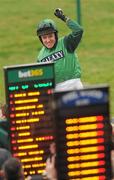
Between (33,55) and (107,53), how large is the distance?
163 cm

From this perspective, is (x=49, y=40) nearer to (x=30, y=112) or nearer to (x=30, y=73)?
(x=30, y=73)

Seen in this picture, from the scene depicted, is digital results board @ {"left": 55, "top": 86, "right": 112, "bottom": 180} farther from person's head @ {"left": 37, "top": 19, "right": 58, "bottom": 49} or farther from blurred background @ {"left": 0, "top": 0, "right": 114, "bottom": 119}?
blurred background @ {"left": 0, "top": 0, "right": 114, "bottom": 119}

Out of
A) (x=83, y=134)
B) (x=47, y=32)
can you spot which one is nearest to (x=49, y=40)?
(x=47, y=32)

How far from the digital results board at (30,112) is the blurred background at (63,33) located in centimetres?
694

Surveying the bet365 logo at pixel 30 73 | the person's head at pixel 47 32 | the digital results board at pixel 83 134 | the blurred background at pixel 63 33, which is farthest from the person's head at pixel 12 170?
the blurred background at pixel 63 33

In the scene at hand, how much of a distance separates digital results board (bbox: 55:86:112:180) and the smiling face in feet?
14.6

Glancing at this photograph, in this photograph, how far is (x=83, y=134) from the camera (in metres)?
8.95

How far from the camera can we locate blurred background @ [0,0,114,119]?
2062 cm

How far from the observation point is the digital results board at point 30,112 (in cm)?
1062

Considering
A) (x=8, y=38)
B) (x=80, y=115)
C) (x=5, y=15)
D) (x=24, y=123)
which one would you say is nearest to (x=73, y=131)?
(x=80, y=115)

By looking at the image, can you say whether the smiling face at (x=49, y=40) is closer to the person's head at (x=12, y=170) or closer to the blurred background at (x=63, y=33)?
the person's head at (x=12, y=170)

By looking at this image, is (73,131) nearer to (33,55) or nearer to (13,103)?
(13,103)

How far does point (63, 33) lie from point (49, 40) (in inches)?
422

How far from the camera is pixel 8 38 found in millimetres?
24250
